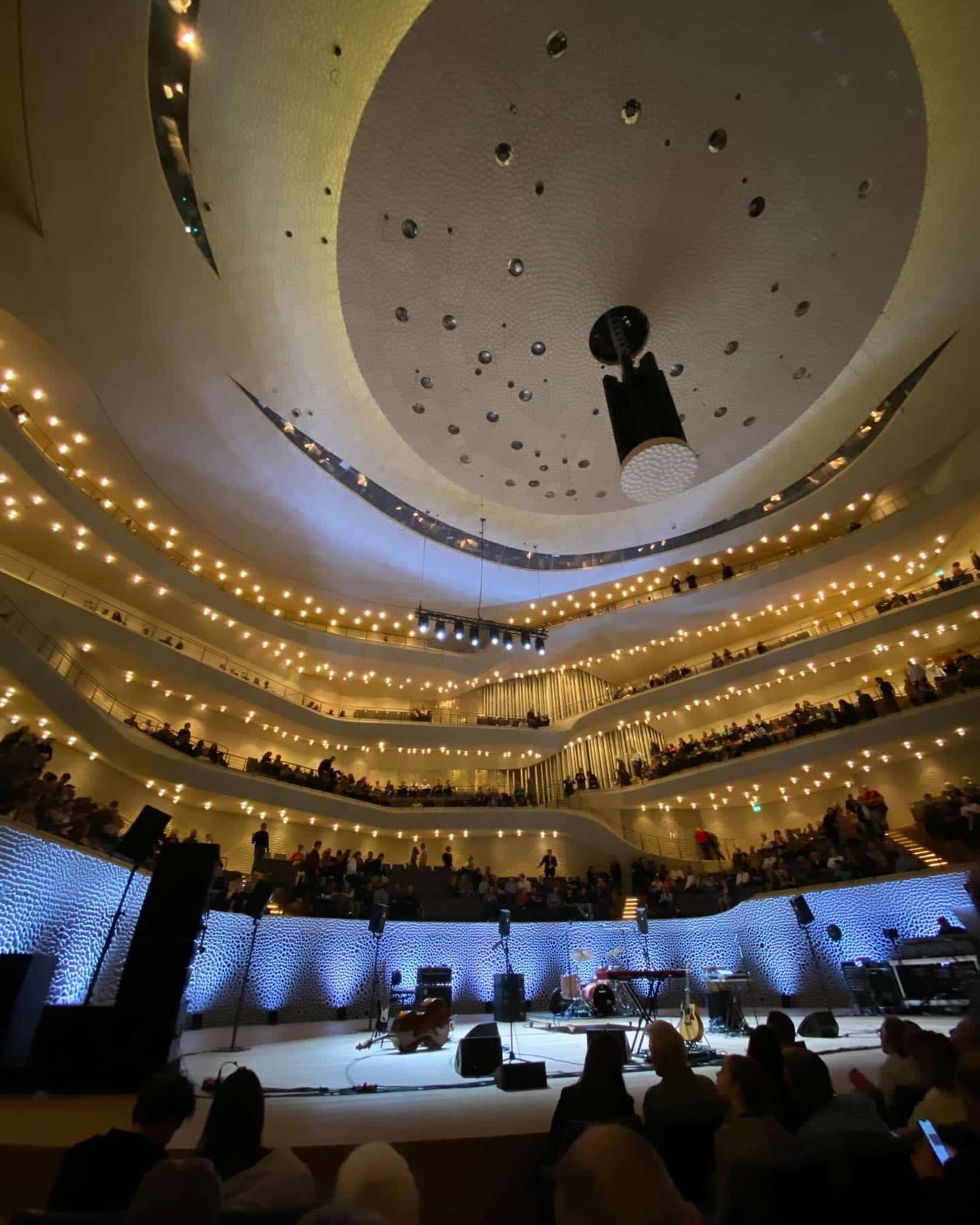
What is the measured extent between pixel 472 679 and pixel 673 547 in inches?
319

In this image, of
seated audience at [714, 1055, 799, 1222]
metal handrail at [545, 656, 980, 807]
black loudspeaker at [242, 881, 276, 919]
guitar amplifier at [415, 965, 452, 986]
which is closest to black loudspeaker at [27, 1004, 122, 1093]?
seated audience at [714, 1055, 799, 1222]

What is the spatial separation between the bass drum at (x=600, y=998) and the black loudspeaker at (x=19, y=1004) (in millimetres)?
8411

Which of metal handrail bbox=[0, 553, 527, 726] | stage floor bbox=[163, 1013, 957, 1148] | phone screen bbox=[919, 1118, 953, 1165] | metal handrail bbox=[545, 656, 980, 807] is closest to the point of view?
phone screen bbox=[919, 1118, 953, 1165]

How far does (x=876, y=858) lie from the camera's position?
10883 millimetres

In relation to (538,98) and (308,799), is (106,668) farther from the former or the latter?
(538,98)

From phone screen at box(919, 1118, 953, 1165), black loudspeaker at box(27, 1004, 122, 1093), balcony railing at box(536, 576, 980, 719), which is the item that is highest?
balcony railing at box(536, 576, 980, 719)

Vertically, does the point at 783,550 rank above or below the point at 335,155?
above

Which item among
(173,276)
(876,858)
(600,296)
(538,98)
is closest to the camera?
(538,98)

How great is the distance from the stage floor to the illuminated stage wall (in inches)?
45.6

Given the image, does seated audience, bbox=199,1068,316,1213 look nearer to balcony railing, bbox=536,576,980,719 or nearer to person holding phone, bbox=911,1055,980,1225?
person holding phone, bbox=911,1055,980,1225

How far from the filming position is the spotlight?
7520mm

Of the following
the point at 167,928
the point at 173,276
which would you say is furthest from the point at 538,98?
the point at 167,928

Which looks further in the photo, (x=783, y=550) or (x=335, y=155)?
(x=783, y=550)

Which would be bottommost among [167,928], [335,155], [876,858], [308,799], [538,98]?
[167,928]
